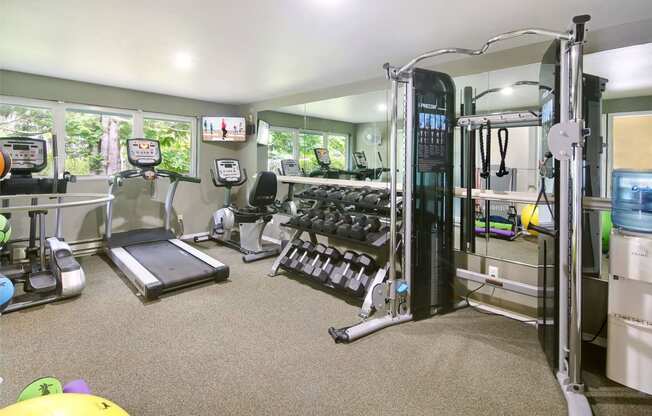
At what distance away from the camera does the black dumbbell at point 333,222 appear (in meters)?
3.77

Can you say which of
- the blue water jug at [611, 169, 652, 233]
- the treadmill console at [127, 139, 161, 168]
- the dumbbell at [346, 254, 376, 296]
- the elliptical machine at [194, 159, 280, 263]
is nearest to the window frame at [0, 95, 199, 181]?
the treadmill console at [127, 139, 161, 168]

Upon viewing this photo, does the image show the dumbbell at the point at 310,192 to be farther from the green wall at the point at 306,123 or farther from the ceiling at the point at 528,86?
the ceiling at the point at 528,86

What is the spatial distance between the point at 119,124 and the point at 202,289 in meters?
3.18

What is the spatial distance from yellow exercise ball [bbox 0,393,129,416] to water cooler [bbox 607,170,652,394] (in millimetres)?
2452

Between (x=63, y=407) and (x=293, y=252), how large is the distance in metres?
3.23

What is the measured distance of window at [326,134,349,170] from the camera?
4.94 metres

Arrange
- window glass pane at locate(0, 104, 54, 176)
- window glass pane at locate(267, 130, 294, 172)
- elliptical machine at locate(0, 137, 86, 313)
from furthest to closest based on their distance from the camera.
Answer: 1. window glass pane at locate(267, 130, 294, 172)
2. window glass pane at locate(0, 104, 54, 176)
3. elliptical machine at locate(0, 137, 86, 313)

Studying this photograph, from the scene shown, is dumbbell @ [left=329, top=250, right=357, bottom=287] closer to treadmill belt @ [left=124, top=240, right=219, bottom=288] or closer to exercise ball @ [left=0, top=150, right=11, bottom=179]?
treadmill belt @ [left=124, top=240, right=219, bottom=288]

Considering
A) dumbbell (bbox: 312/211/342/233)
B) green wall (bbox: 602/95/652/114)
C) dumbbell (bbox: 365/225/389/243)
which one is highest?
green wall (bbox: 602/95/652/114)

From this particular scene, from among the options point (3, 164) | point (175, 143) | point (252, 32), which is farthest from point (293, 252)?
point (175, 143)

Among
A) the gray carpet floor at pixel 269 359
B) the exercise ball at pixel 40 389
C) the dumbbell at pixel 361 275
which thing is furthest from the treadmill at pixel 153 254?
the exercise ball at pixel 40 389

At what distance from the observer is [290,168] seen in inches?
220

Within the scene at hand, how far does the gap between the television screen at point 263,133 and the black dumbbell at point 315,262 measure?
2709 millimetres

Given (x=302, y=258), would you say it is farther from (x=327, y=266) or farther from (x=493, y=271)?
(x=493, y=271)
